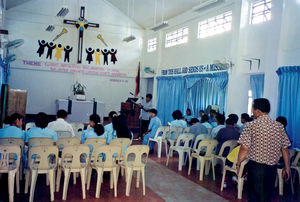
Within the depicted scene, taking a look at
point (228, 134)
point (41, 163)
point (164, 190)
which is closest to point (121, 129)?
point (164, 190)

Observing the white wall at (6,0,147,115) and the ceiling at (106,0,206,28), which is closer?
the ceiling at (106,0,206,28)

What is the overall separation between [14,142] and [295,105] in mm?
5547

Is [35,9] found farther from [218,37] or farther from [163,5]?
[218,37]

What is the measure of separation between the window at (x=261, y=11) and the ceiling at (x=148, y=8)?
2662 millimetres

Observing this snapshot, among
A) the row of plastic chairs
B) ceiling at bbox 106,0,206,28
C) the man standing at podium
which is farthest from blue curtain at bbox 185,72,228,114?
the row of plastic chairs

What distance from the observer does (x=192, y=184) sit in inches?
205

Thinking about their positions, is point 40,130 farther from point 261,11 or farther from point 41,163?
point 261,11

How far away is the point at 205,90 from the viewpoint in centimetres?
1006

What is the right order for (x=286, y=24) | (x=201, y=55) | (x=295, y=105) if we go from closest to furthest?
(x=295, y=105) → (x=286, y=24) → (x=201, y=55)

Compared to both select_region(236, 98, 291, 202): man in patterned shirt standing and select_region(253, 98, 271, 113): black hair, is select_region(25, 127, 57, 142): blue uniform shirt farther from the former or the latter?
select_region(253, 98, 271, 113): black hair

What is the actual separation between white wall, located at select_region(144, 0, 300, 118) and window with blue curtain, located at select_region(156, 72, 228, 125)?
0.50 metres

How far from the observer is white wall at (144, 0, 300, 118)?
6828 mm

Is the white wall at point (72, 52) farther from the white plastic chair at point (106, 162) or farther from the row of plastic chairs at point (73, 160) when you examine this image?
the white plastic chair at point (106, 162)

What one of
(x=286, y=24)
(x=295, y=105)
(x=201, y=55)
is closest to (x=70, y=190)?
(x=295, y=105)
